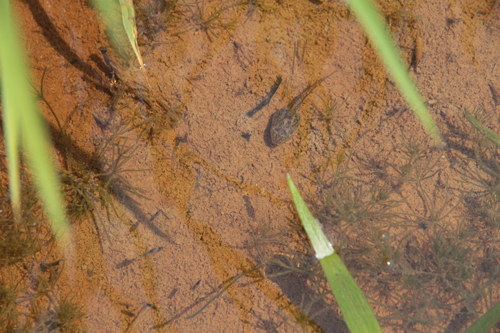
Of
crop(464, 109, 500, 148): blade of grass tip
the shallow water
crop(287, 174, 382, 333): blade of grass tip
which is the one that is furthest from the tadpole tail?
crop(464, 109, 500, 148): blade of grass tip

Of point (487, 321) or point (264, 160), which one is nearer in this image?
point (487, 321)

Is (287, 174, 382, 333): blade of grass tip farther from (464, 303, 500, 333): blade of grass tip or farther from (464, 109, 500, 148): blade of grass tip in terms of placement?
(464, 109, 500, 148): blade of grass tip

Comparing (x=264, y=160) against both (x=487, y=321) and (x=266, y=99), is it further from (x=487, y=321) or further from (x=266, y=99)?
(x=487, y=321)

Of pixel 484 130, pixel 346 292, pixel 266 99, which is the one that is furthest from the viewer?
pixel 266 99

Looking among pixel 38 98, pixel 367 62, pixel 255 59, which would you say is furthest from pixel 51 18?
pixel 367 62

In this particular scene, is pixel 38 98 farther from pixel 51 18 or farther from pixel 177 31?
pixel 177 31

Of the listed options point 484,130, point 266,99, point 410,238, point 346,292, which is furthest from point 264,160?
point 484,130

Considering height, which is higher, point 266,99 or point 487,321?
point 266,99

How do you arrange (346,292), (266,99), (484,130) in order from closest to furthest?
(346,292) < (484,130) < (266,99)
